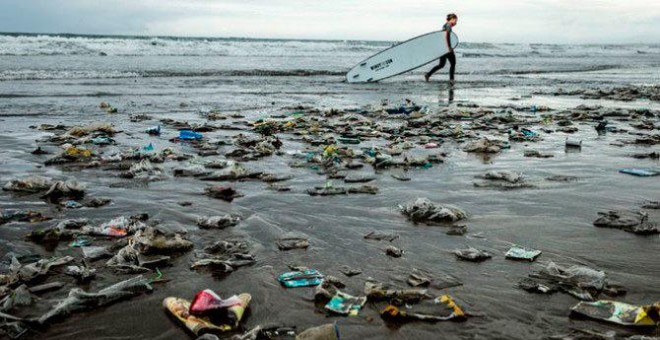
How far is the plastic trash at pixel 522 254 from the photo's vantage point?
3.42 metres

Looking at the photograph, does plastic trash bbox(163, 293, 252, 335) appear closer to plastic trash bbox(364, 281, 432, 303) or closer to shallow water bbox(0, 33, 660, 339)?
shallow water bbox(0, 33, 660, 339)

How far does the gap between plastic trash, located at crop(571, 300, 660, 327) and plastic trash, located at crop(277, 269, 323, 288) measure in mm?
1397

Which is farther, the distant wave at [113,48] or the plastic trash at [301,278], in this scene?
the distant wave at [113,48]

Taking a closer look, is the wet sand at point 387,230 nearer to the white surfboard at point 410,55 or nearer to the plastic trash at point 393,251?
the plastic trash at point 393,251

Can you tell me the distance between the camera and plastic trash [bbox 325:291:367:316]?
2738mm

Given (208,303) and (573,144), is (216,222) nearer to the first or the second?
(208,303)

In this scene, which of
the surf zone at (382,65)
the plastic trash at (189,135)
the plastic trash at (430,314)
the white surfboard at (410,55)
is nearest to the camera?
the plastic trash at (430,314)

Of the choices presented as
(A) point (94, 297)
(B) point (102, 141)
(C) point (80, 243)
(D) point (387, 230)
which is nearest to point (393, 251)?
(D) point (387, 230)

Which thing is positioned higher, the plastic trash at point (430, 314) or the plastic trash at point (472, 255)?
the plastic trash at point (472, 255)

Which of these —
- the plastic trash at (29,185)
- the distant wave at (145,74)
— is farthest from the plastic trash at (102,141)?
the distant wave at (145,74)

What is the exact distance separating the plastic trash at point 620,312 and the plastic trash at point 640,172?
3504 millimetres

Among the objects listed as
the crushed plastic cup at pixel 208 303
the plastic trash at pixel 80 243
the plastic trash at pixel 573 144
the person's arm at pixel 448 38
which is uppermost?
the person's arm at pixel 448 38

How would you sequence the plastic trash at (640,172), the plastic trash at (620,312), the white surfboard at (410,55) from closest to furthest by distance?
the plastic trash at (620,312), the plastic trash at (640,172), the white surfboard at (410,55)

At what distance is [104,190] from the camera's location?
5051mm
